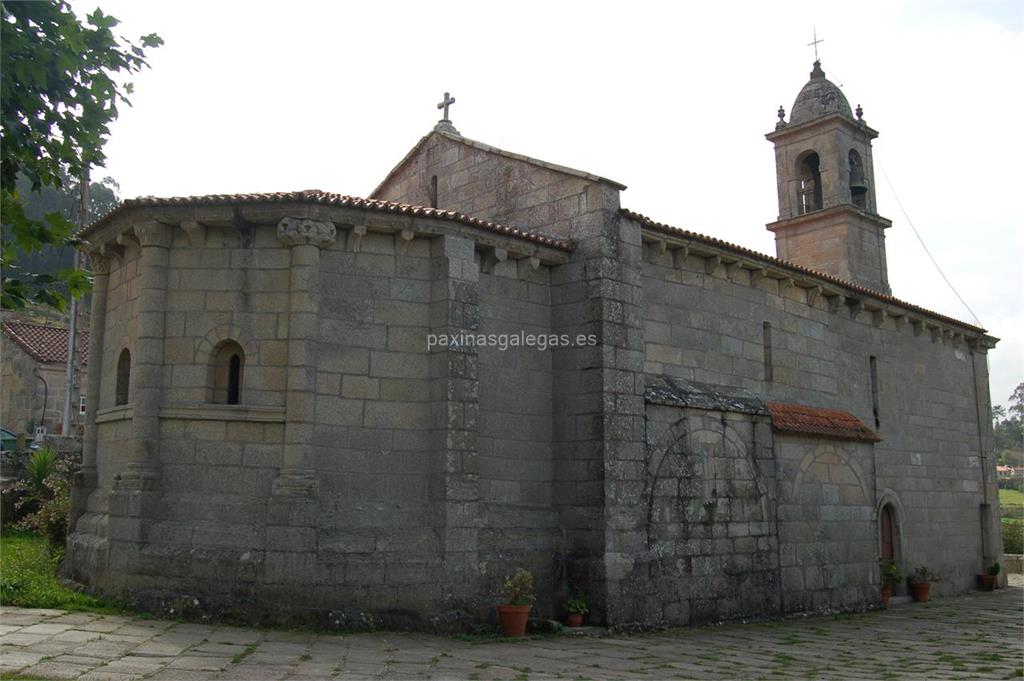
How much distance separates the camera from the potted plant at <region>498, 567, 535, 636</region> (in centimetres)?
1080

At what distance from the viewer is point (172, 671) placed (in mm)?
7629

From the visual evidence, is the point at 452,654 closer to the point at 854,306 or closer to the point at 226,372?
the point at 226,372

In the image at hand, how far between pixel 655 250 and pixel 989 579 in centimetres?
1241

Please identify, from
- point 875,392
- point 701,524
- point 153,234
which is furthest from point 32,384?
point 875,392

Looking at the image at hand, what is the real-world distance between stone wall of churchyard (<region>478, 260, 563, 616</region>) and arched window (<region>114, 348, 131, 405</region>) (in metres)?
4.71

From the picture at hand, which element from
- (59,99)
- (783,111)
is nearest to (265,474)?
(59,99)

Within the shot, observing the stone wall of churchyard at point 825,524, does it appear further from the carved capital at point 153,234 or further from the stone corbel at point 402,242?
the carved capital at point 153,234

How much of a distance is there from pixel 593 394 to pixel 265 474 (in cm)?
443

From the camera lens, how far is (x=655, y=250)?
13531 millimetres

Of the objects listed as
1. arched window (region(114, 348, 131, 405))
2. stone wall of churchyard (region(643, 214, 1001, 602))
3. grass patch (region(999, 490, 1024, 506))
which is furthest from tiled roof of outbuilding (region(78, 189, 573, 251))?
grass patch (region(999, 490, 1024, 506))

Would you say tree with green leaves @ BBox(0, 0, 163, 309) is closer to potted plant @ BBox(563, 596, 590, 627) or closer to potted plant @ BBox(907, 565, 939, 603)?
potted plant @ BBox(563, 596, 590, 627)

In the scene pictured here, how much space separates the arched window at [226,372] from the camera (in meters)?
11.0

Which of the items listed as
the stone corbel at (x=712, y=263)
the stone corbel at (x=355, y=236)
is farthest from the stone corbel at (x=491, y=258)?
the stone corbel at (x=712, y=263)

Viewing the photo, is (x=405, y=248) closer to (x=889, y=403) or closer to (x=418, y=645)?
(x=418, y=645)
